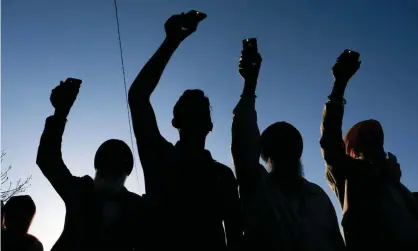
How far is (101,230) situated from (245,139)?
2.96 ft

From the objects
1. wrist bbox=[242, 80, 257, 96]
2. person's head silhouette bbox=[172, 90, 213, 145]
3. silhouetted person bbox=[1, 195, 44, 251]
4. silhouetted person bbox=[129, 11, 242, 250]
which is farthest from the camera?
silhouetted person bbox=[1, 195, 44, 251]

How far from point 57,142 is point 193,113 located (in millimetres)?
892

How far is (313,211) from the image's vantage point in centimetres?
199

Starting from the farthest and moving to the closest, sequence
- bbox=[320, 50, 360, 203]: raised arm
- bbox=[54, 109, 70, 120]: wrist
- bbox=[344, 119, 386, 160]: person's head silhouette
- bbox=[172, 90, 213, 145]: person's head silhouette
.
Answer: bbox=[344, 119, 386, 160]: person's head silhouette, bbox=[54, 109, 70, 120]: wrist, bbox=[320, 50, 360, 203]: raised arm, bbox=[172, 90, 213, 145]: person's head silhouette

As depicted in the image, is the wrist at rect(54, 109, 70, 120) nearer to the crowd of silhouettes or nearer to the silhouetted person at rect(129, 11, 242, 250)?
the crowd of silhouettes

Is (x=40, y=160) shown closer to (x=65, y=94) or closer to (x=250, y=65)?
(x=65, y=94)

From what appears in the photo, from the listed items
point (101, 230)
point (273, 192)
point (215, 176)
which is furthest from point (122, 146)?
point (273, 192)

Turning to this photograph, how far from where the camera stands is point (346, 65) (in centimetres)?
236

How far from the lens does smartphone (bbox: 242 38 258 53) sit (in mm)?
2141

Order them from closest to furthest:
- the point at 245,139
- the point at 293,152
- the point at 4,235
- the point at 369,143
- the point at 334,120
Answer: the point at 245,139 < the point at 293,152 < the point at 334,120 < the point at 369,143 < the point at 4,235

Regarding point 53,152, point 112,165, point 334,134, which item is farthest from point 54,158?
point 334,134

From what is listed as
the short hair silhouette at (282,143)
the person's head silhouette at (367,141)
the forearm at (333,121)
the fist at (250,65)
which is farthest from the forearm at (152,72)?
the person's head silhouette at (367,141)

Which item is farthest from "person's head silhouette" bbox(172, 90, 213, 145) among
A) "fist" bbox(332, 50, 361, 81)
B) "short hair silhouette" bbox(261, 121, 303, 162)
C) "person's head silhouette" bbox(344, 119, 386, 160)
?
"person's head silhouette" bbox(344, 119, 386, 160)

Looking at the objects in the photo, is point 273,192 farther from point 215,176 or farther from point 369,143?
point 369,143
